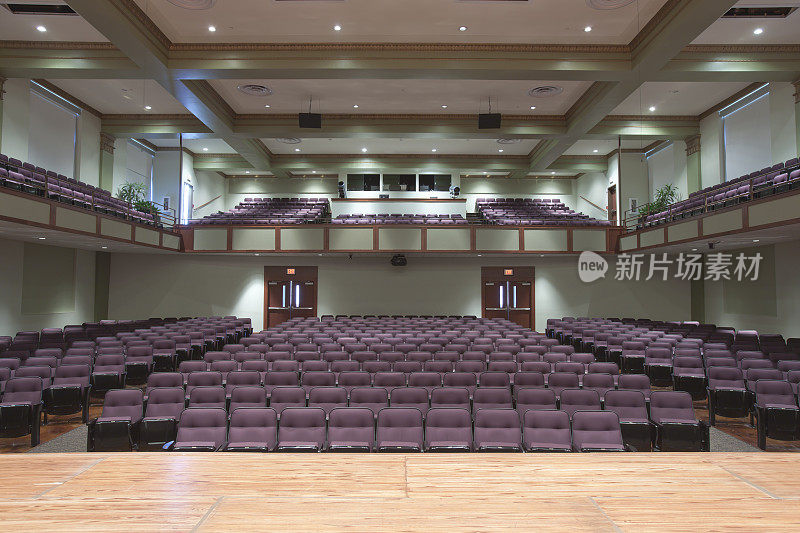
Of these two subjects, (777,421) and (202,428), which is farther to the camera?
(777,421)

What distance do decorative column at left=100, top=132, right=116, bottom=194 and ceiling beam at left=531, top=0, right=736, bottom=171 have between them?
1568 cm

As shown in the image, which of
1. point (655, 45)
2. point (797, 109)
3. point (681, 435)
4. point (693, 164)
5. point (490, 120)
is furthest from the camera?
point (693, 164)

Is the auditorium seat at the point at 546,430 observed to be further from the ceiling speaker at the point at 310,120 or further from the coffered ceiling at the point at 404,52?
the ceiling speaker at the point at 310,120

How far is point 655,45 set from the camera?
9.59 meters

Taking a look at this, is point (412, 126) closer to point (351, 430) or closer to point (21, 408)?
point (351, 430)

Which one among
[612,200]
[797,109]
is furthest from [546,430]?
[612,200]

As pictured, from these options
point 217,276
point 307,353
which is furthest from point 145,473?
point 217,276

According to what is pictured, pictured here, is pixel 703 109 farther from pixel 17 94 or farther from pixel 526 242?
pixel 17 94

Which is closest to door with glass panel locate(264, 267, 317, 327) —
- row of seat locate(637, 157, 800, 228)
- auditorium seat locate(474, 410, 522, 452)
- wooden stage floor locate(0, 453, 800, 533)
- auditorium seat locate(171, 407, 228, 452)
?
row of seat locate(637, 157, 800, 228)

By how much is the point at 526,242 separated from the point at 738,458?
572 inches

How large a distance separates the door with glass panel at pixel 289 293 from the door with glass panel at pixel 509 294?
644cm

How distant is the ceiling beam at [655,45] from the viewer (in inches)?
327

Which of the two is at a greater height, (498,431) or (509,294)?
(509,294)

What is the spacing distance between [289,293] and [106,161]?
7.75 meters
